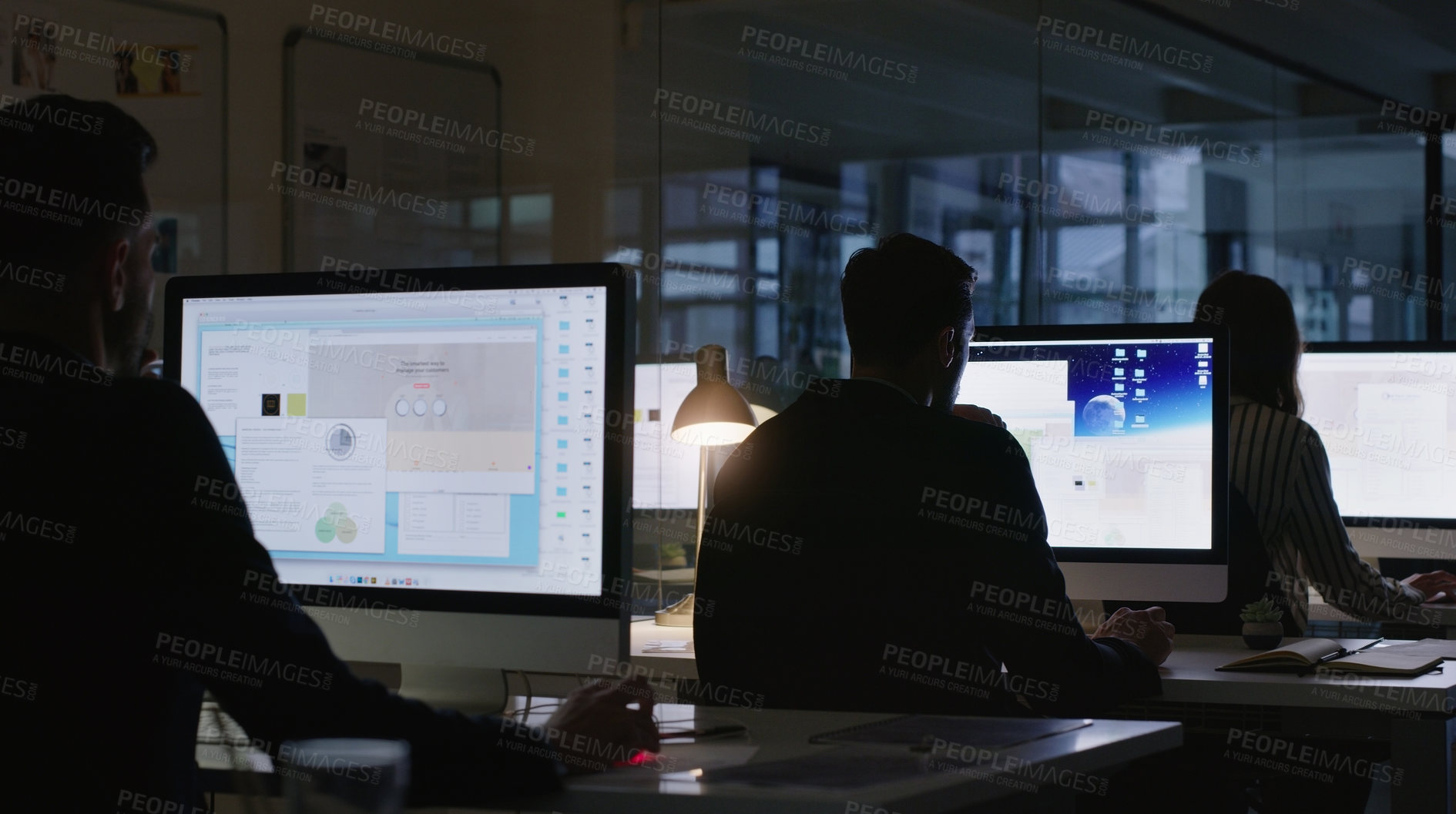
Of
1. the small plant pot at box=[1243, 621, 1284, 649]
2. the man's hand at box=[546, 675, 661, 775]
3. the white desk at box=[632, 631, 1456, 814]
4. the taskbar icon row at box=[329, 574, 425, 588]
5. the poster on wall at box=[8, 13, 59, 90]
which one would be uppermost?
the poster on wall at box=[8, 13, 59, 90]

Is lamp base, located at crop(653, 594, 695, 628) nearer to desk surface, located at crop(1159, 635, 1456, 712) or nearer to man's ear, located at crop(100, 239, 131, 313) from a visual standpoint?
desk surface, located at crop(1159, 635, 1456, 712)

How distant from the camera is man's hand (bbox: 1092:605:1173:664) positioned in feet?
6.75

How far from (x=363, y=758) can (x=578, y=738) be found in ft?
1.28

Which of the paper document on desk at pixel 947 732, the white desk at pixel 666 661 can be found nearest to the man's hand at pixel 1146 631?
the white desk at pixel 666 661

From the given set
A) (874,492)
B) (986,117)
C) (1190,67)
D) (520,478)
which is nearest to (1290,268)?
(1190,67)

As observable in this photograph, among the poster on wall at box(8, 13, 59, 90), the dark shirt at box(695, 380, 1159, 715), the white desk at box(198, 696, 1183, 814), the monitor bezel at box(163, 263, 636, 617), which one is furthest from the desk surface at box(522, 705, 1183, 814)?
the poster on wall at box(8, 13, 59, 90)

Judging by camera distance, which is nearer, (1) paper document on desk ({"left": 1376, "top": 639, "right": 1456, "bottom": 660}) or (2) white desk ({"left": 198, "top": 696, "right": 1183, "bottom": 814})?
(2) white desk ({"left": 198, "top": 696, "right": 1183, "bottom": 814})

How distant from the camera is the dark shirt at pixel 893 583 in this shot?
67.6 inches

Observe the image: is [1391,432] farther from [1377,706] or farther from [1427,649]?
[1377,706]

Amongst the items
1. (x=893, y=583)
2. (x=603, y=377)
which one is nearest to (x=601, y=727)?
(x=603, y=377)

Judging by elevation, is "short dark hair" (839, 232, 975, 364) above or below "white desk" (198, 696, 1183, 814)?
above

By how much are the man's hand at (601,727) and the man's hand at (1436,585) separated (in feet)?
7.20

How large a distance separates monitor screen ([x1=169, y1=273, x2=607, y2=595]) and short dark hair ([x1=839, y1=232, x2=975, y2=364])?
561 mm

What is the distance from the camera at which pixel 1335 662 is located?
2068 mm
